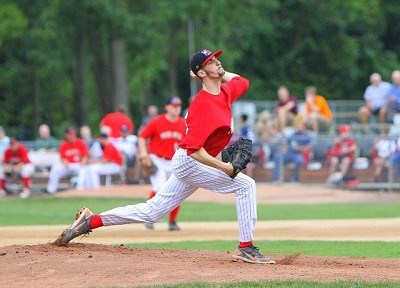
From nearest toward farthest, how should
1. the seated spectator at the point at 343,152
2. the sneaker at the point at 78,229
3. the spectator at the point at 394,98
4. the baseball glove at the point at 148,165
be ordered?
1. the sneaker at the point at 78,229
2. the baseball glove at the point at 148,165
3. the seated spectator at the point at 343,152
4. the spectator at the point at 394,98

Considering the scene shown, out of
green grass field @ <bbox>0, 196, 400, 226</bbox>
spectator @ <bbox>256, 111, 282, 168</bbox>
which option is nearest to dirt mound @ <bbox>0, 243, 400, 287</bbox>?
green grass field @ <bbox>0, 196, 400, 226</bbox>

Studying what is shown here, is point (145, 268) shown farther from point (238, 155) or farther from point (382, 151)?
point (382, 151)

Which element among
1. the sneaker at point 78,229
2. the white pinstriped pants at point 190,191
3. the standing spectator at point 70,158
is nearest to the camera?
the white pinstriped pants at point 190,191

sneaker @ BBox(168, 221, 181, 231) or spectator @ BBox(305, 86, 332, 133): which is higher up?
spectator @ BBox(305, 86, 332, 133)

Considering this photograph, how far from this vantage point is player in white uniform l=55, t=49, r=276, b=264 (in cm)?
A: 1080

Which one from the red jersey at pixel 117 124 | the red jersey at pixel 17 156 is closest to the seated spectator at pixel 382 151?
the red jersey at pixel 117 124

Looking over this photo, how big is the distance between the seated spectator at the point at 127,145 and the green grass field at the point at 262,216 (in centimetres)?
244

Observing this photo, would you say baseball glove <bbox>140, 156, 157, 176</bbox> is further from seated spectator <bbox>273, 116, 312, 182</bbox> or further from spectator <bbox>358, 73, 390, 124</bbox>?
spectator <bbox>358, 73, 390, 124</bbox>

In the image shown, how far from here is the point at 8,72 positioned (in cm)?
4366

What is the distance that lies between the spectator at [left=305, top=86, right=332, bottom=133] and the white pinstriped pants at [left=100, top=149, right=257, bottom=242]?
53.2 ft

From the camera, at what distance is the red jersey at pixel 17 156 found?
2780 cm

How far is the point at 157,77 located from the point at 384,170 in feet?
71.3

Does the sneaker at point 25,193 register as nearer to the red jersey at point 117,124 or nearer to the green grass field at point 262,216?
the green grass field at point 262,216

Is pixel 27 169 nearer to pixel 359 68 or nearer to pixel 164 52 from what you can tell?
pixel 164 52
